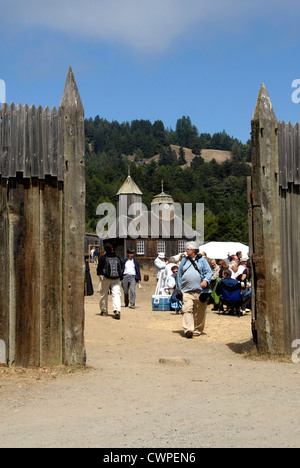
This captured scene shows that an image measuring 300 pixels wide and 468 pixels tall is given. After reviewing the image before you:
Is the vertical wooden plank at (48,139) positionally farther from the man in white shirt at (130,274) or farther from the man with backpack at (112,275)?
the man in white shirt at (130,274)

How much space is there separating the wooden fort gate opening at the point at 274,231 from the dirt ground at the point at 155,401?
0.64m

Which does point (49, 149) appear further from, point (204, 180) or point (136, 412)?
point (204, 180)

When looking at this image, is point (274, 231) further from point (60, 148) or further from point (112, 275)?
point (112, 275)

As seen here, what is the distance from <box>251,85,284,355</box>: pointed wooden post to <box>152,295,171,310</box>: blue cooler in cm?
888

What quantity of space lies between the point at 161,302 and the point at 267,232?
925 centimetres

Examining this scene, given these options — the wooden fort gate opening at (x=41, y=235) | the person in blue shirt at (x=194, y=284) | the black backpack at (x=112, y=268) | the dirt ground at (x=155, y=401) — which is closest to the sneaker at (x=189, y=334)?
the person in blue shirt at (x=194, y=284)

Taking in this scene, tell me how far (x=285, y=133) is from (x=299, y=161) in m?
0.48

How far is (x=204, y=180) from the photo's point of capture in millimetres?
150250

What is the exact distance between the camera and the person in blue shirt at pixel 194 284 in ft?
40.1

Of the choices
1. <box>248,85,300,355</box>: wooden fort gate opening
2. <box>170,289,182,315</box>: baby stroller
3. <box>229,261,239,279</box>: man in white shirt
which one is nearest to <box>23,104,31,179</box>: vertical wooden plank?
<box>248,85,300,355</box>: wooden fort gate opening

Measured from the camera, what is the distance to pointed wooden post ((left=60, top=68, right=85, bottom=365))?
7.95 meters

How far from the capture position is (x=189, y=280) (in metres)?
12.3

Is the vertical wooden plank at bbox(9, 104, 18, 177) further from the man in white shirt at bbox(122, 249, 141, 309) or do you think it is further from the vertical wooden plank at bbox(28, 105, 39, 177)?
the man in white shirt at bbox(122, 249, 141, 309)
